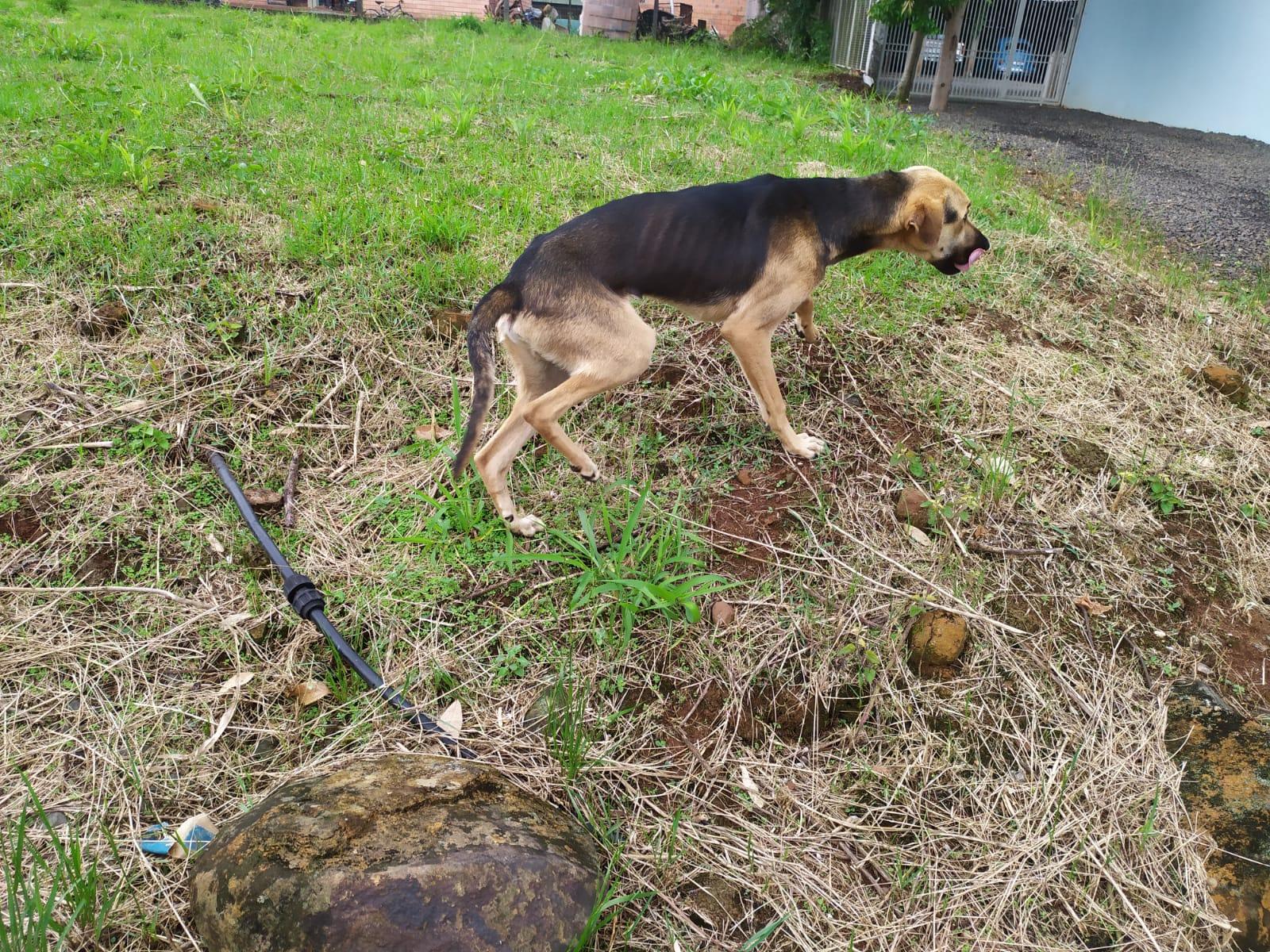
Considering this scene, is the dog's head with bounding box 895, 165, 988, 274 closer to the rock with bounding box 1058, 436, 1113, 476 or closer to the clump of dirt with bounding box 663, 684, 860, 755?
the rock with bounding box 1058, 436, 1113, 476

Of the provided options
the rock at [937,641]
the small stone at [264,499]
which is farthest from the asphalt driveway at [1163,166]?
the small stone at [264,499]

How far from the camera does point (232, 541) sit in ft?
10.1

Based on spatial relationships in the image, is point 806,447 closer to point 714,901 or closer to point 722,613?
point 722,613

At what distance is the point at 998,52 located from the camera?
599 inches

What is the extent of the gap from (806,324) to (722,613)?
1.74 metres

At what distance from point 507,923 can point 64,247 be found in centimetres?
427

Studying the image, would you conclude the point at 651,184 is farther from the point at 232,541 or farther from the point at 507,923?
the point at 507,923

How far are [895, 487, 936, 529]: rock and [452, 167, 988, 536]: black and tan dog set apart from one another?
1.50 feet

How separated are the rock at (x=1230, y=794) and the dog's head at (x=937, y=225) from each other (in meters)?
2.01

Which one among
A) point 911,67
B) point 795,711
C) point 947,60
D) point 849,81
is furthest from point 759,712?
point 849,81

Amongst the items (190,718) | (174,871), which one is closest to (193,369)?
(190,718)

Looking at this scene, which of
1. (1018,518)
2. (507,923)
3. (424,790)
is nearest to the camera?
(507,923)

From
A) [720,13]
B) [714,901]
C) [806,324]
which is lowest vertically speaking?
[714,901]

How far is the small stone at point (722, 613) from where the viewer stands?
2.87 m
